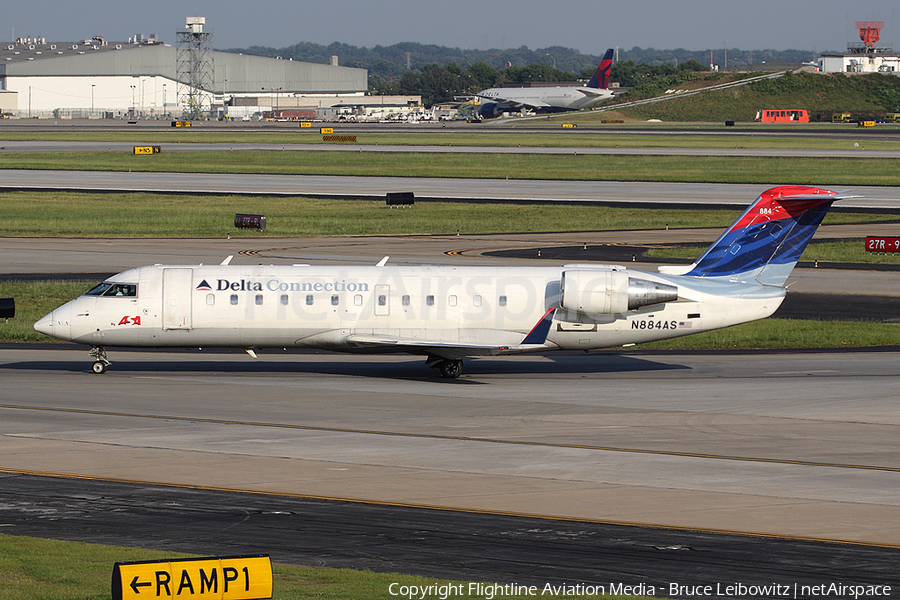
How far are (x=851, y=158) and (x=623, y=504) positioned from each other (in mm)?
103349

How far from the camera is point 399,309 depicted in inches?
1244

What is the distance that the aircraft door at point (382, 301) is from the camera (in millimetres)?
31562

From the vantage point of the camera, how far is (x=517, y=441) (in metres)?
24.7

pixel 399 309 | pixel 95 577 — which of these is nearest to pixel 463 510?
pixel 95 577

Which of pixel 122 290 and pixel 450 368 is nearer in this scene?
pixel 122 290

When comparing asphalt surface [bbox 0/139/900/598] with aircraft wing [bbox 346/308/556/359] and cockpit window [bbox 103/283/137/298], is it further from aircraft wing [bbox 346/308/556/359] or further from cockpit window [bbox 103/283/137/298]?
cockpit window [bbox 103/283/137/298]

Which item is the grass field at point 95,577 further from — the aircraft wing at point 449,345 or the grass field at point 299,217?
the grass field at point 299,217

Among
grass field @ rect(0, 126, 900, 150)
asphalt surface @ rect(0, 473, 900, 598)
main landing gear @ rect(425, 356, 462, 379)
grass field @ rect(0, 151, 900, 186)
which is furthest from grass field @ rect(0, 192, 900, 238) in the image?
grass field @ rect(0, 126, 900, 150)

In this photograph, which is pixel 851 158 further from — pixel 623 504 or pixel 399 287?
pixel 623 504

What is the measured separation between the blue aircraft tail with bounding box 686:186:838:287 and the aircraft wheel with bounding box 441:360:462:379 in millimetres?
8795

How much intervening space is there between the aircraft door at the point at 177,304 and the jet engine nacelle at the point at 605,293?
11.4 meters

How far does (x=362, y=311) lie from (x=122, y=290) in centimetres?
750

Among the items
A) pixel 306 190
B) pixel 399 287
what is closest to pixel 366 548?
pixel 399 287

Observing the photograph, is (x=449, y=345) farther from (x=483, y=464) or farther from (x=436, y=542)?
(x=436, y=542)
